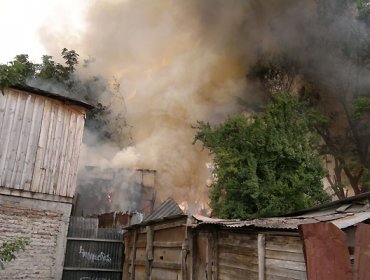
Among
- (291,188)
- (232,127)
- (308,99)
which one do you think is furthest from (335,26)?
(291,188)

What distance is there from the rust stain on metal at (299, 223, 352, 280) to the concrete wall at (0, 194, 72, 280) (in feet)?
30.5

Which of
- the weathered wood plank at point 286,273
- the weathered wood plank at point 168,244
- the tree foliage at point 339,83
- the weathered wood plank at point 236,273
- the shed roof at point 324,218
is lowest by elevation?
the weathered wood plank at point 236,273

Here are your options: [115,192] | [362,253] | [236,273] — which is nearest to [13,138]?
[236,273]

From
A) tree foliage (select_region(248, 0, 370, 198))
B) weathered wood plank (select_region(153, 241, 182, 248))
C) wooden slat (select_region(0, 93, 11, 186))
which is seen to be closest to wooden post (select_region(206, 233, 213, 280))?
weathered wood plank (select_region(153, 241, 182, 248))

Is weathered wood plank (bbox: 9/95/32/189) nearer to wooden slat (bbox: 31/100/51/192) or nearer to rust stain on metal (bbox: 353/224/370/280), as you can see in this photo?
wooden slat (bbox: 31/100/51/192)

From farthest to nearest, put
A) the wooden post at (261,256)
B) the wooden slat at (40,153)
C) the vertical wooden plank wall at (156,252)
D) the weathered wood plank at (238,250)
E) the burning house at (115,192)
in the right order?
the burning house at (115,192) < the wooden slat at (40,153) < the vertical wooden plank wall at (156,252) < the weathered wood plank at (238,250) < the wooden post at (261,256)

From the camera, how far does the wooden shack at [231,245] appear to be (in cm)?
572

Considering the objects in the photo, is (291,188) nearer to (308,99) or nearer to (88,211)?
(308,99)

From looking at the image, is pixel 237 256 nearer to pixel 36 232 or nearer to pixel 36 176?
pixel 36 232

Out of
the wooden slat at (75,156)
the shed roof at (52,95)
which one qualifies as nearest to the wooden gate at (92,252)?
the wooden slat at (75,156)

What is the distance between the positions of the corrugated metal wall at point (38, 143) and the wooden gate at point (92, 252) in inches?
60.5

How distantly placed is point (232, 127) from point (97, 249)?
8265mm

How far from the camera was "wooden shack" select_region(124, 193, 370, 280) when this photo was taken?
5.72m

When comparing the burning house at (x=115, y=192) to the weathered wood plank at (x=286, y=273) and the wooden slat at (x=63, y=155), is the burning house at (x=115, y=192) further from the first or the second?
the weathered wood plank at (x=286, y=273)
